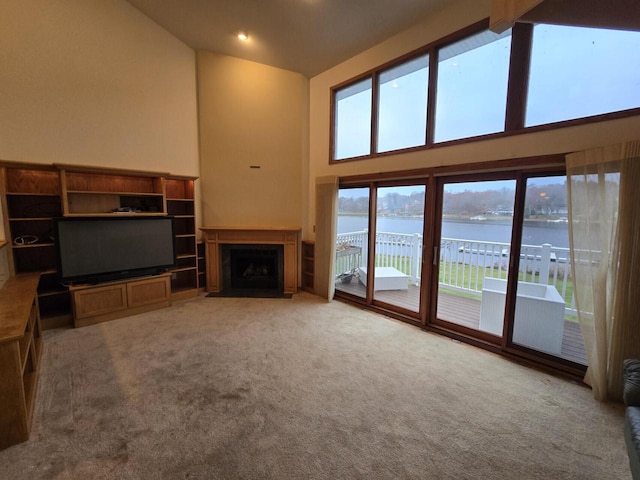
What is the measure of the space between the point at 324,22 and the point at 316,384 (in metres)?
4.26

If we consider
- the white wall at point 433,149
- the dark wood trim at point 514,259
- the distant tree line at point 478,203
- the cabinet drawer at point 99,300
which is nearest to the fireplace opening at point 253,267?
the white wall at point 433,149

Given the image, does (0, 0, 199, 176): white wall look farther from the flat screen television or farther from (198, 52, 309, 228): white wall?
the flat screen television

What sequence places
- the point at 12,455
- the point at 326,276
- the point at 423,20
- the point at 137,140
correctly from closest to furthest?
the point at 12,455, the point at 423,20, the point at 137,140, the point at 326,276

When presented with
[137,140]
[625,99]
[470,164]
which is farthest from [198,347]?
[625,99]

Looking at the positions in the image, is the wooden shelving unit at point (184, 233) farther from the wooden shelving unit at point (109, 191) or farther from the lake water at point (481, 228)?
the lake water at point (481, 228)

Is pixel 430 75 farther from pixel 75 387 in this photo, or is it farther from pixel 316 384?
pixel 75 387

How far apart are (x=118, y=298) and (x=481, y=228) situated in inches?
190

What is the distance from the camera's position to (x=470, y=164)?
119 inches

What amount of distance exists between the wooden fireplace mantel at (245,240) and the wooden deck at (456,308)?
3.53 feet

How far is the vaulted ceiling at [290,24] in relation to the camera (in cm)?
327

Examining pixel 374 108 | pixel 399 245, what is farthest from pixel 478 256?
pixel 374 108

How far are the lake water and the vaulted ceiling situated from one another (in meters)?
2.53

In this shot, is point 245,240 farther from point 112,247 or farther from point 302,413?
point 302,413

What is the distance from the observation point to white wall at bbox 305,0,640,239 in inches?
91.7
